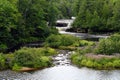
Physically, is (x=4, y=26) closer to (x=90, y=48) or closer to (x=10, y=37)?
(x=10, y=37)

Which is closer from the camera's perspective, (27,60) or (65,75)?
(65,75)

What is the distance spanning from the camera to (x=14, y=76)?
5841 cm

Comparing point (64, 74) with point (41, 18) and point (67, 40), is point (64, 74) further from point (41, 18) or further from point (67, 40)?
point (41, 18)

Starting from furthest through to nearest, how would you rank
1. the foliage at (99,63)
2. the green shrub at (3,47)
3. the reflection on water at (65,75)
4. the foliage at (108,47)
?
1. the green shrub at (3,47)
2. the foliage at (108,47)
3. the foliage at (99,63)
4. the reflection on water at (65,75)

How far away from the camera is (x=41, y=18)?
110 meters

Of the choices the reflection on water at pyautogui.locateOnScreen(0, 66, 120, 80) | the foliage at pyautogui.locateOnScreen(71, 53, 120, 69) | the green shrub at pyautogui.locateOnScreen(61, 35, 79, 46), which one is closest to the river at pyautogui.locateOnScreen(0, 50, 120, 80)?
the reflection on water at pyautogui.locateOnScreen(0, 66, 120, 80)

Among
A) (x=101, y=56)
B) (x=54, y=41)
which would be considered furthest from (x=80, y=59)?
(x=54, y=41)

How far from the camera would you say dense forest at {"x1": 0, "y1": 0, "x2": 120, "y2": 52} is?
300 feet

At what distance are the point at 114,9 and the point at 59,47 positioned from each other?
49407mm

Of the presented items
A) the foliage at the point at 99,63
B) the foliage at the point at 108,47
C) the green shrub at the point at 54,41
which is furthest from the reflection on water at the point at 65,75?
the green shrub at the point at 54,41

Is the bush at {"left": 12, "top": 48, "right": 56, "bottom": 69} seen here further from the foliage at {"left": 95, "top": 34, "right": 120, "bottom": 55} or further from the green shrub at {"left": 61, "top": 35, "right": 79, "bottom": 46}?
the green shrub at {"left": 61, "top": 35, "right": 79, "bottom": 46}

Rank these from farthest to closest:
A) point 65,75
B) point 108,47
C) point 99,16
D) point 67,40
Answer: point 99,16
point 67,40
point 108,47
point 65,75

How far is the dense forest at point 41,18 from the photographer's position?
91438mm

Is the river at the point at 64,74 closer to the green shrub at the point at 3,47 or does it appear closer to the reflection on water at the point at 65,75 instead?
the reflection on water at the point at 65,75
